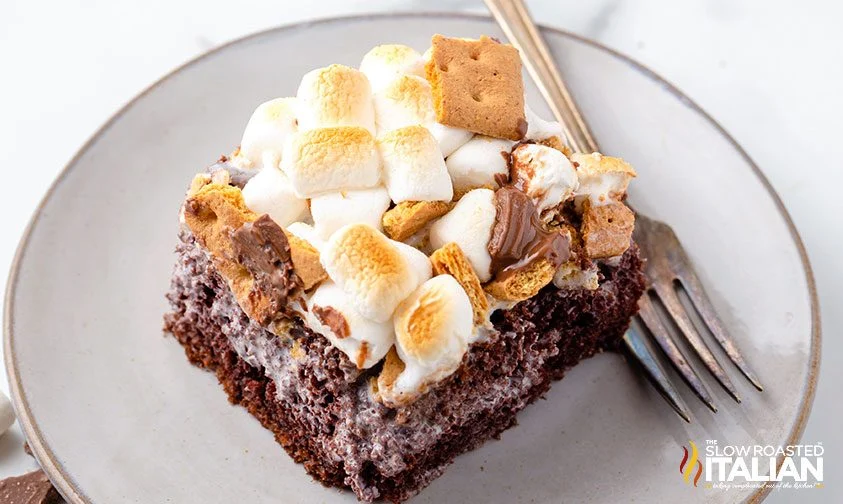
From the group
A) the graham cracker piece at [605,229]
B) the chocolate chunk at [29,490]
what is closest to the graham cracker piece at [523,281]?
the graham cracker piece at [605,229]

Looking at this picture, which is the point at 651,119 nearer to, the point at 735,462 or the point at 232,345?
the point at 735,462

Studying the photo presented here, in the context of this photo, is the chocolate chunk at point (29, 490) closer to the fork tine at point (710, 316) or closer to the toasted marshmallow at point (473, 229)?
the toasted marshmallow at point (473, 229)

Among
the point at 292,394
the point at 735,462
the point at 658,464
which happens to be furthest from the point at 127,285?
the point at 735,462

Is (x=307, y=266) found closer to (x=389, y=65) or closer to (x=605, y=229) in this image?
(x=389, y=65)

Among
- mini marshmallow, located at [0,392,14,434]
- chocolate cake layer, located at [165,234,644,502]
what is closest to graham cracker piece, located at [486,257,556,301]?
chocolate cake layer, located at [165,234,644,502]

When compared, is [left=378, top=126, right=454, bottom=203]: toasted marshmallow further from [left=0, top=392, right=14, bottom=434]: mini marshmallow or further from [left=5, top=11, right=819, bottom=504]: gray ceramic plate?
[left=0, top=392, right=14, bottom=434]: mini marshmallow

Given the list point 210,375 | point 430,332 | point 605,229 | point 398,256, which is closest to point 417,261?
point 398,256
